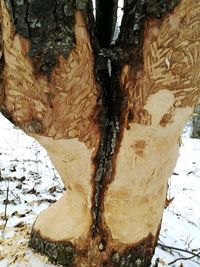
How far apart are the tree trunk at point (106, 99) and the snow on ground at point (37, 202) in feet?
1.27

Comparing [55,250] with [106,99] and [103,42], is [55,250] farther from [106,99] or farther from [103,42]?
[103,42]

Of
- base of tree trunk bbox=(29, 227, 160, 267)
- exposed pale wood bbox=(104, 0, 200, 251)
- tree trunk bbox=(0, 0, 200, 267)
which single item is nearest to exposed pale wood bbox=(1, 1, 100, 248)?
tree trunk bbox=(0, 0, 200, 267)

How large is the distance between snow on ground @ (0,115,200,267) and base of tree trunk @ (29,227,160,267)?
0.19 feet

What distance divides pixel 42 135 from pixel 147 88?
43 centimetres

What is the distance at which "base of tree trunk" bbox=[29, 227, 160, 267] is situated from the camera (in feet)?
5.67

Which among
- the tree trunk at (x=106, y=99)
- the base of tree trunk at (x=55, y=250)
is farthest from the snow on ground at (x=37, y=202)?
the tree trunk at (x=106, y=99)

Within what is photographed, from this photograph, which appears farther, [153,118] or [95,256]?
[95,256]

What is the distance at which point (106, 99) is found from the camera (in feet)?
4.66

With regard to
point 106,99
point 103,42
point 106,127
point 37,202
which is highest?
point 103,42

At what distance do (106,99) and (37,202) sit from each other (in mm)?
1467

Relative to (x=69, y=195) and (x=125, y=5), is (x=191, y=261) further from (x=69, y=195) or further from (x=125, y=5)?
(x=125, y=5)

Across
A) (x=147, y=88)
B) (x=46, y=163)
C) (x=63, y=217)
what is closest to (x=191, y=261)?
(x=63, y=217)

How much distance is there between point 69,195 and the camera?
176cm

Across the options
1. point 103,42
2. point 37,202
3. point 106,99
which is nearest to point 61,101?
point 106,99
